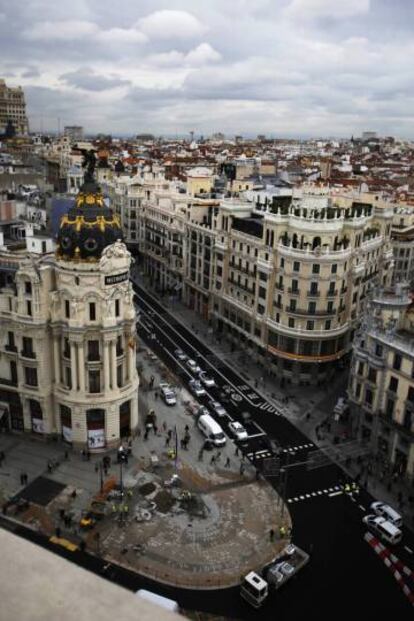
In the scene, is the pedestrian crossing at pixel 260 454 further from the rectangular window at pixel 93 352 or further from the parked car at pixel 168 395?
the rectangular window at pixel 93 352

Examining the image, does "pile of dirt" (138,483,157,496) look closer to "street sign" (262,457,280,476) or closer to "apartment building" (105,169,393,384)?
"street sign" (262,457,280,476)

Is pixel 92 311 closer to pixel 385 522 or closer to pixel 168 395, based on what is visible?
pixel 168 395

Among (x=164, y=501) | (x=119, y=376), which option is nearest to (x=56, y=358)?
(x=119, y=376)

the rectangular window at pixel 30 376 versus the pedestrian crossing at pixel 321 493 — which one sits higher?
the rectangular window at pixel 30 376

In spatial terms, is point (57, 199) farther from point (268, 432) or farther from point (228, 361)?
point (268, 432)

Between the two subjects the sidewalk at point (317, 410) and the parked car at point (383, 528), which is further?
the sidewalk at point (317, 410)

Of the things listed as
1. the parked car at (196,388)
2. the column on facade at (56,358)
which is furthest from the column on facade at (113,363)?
the parked car at (196,388)
